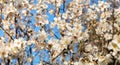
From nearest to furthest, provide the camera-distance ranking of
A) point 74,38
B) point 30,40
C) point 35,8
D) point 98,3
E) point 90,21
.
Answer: point 74,38, point 90,21, point 30,40, point 98,3, point 35,8

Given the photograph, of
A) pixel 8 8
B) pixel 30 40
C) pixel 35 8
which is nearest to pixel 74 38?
pixel 30 40

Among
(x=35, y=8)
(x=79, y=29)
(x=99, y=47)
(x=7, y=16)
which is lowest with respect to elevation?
(x=99, y=47)

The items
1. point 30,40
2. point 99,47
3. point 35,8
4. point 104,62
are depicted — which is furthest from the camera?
point 35,8

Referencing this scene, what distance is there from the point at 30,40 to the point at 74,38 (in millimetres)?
1402

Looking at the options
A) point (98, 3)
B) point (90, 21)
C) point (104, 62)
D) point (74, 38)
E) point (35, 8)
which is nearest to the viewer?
point (104, 62)

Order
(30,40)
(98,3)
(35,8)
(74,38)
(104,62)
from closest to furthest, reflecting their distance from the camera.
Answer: (104,62) → (74,38) → (30,40) → (98,3) → (35,8)

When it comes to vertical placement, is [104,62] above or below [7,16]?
below

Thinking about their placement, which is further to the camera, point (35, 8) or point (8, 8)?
point (35, 8)

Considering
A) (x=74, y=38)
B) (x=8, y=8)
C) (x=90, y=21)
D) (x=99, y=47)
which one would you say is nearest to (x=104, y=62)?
(x=99, y=47)

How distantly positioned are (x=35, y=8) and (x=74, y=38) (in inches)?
97.8

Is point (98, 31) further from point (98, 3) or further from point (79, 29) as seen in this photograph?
point (98, 3)

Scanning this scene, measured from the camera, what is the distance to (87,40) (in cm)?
546

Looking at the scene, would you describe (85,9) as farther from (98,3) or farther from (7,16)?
(7,16)

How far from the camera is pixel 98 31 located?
544cm
